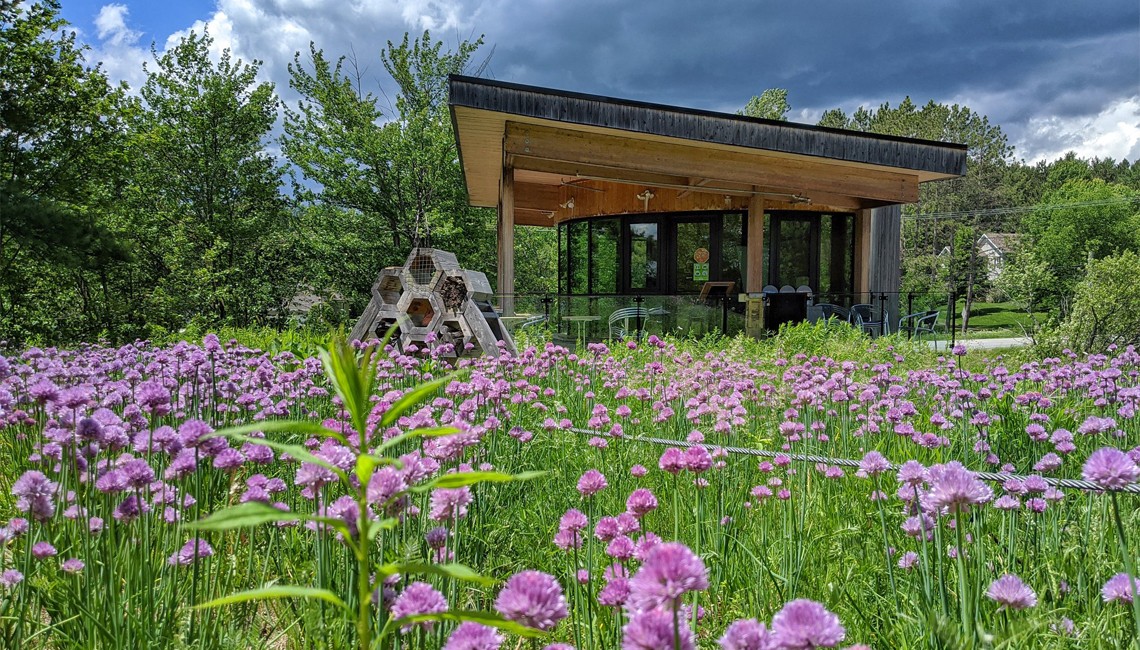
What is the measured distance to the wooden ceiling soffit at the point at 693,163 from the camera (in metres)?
9.55

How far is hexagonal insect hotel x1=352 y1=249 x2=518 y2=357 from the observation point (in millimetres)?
6516

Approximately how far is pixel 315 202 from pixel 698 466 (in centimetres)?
2009

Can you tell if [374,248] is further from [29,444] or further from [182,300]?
[29,444]

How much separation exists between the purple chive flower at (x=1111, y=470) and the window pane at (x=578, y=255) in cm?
1442

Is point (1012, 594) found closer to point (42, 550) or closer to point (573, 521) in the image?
point (573, 521)

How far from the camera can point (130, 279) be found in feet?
48.6

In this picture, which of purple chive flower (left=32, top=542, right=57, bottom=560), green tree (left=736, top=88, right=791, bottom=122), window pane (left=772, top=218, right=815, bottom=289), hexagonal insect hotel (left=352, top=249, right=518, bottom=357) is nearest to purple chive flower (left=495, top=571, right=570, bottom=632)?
purple chive flower (left=32, top=542, right=57, bottom=560)

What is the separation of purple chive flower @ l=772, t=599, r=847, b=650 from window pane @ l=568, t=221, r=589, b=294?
49.0ft

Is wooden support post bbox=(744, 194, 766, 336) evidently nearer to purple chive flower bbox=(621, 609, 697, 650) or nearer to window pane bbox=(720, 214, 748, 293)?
window pane bbox=(720, 214, 748, 293)

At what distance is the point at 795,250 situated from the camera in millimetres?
14727

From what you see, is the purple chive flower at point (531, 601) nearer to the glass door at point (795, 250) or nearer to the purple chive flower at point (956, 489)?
the purple chive flower at point (956, 489)

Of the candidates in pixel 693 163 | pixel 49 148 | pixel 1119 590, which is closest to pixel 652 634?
pixel 1119 590

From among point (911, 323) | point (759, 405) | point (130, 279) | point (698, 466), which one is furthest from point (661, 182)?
point (130, 279)

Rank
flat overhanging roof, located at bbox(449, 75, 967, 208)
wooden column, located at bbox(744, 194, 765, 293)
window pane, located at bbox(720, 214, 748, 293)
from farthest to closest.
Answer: window pane, located at bbox(720, 214, 748, 293) < wooden column, located at bbox(744, 194, 765, 293) < flat overhanging roof, located at bbox(449, 75, 967, 208)
